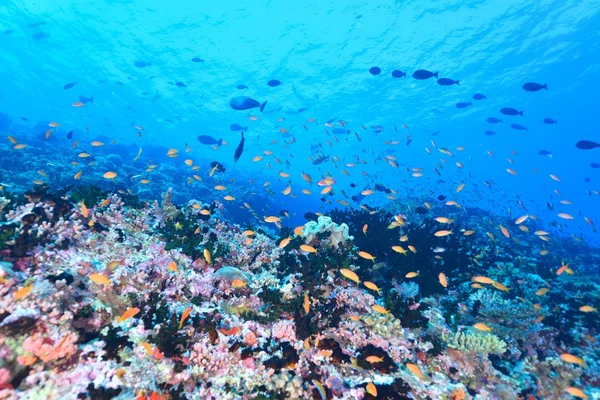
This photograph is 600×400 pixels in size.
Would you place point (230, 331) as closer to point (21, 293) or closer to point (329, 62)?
point (21, 293)

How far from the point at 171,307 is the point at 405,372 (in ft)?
14.2

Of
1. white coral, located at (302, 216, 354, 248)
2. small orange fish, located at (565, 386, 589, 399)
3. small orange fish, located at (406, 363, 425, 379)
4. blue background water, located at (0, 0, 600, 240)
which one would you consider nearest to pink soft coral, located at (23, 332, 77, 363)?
small orange fish, located at (406, 363, 425, 379)

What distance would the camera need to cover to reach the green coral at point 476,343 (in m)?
5.75

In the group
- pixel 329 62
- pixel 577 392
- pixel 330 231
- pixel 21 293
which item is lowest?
pixel 330 231

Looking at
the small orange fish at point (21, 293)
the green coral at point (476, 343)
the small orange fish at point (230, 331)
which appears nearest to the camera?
the small orange fish at point (21, 293)

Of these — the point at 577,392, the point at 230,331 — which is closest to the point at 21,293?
the point at 230,331

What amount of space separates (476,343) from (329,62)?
3453 cm

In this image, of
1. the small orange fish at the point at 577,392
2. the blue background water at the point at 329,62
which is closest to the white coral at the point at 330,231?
the small orange fish at the point at 577,392

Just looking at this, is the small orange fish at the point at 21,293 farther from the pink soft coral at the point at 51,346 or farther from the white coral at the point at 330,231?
the white coral at the point at 330,231

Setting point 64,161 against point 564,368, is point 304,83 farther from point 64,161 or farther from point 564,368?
point 564,368

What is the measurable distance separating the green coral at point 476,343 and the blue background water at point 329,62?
50.5ft

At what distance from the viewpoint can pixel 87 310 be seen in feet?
14.1

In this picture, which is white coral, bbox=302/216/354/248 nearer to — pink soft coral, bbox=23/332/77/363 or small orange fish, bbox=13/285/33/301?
pink soft coral, bbox=23/332/77/363

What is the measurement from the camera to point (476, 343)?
5.79 m
